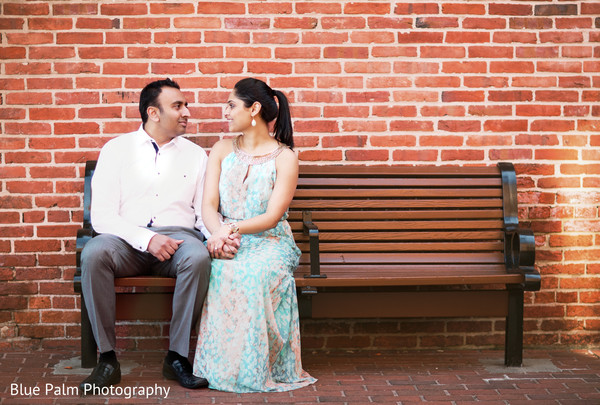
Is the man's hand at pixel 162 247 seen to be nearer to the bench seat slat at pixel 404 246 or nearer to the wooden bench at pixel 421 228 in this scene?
the wooden bench at pixel 421 228

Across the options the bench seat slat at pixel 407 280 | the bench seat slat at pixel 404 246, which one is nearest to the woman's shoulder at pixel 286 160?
the bench seat slat at pixel 404 246

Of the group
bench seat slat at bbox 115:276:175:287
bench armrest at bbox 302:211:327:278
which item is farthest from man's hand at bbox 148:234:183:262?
bench armrest at bbox 302:211:327:278

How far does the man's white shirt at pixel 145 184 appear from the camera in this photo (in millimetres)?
3943

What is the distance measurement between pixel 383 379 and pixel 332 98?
181 cm

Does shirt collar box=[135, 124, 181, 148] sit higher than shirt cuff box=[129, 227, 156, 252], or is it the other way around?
shirt collar box=[135, 124, 181, 148]

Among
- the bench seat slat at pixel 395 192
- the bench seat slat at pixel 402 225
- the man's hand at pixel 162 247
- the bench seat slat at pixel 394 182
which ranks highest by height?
the bench seat slat at pixel 394 182

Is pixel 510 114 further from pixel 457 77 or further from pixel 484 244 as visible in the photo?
pixel 484 244

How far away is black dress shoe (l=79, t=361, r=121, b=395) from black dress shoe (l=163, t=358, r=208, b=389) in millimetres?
263

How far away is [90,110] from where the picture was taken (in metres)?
4.38

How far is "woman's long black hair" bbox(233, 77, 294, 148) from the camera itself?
3936mm

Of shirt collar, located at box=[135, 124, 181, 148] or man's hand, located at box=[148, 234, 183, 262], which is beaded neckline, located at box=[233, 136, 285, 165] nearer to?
shirt collar, located at box=[135, 124, 181, 148]

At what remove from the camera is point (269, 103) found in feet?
13.1

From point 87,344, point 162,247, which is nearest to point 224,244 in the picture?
point 162,247

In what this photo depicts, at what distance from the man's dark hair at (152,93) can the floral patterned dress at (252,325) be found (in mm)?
876
